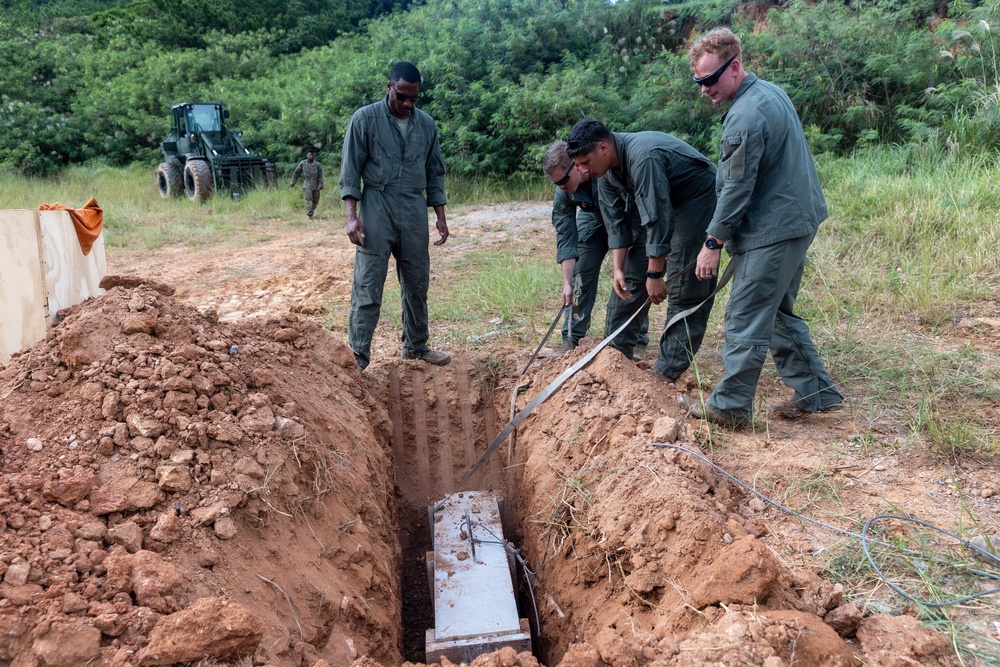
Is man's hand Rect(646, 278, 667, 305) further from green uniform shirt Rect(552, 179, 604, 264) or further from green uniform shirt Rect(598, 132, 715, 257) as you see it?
green uniform shirt Rect(552, 179, 604, 264)

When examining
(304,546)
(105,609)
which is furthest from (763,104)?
(105,609)

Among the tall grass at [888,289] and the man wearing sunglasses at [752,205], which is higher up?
the man wearing sunglasses at [752,205]

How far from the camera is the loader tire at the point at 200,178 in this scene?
39.9 ft

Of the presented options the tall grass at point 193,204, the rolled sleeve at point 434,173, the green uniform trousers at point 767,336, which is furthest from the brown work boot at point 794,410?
the tall grass at point 193,204

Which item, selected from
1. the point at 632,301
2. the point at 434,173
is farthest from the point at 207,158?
the point at 632,301

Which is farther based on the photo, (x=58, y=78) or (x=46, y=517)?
(x=58, y=78)

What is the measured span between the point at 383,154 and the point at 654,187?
1.62 m

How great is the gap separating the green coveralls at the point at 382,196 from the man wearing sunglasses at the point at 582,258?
0.85m

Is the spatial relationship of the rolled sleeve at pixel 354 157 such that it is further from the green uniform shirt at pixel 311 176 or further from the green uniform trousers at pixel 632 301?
the green uniform shirt at pixel 311 176

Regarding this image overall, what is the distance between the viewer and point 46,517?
7.19 feet

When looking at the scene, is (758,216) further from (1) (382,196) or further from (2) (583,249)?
(1) (382,196)

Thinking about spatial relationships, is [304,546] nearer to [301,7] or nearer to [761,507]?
[761,507]

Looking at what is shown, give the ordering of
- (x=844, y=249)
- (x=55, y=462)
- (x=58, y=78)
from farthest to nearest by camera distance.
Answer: (x=58, y=78) < (x=844, y=249) < (x=55, y=462)

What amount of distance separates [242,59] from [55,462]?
21862 mm
